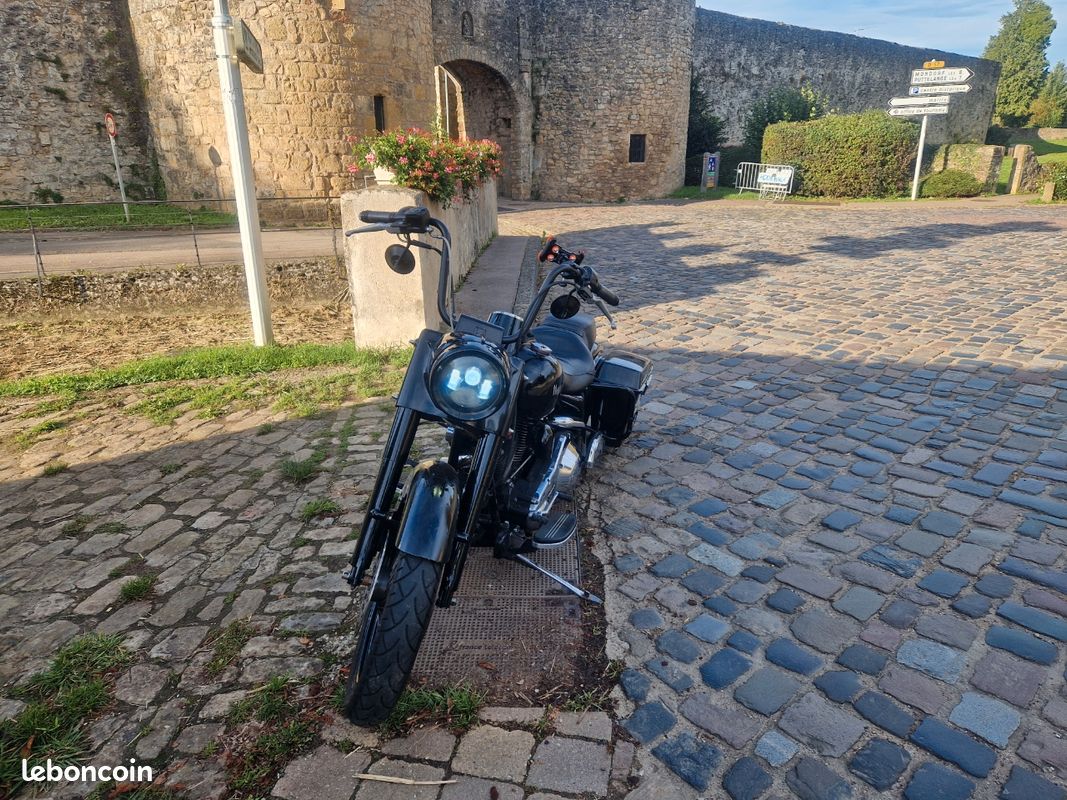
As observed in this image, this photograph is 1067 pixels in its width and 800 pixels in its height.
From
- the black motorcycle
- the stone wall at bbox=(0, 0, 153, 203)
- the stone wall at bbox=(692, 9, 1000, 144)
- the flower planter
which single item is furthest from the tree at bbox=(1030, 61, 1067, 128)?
the black motorcycle

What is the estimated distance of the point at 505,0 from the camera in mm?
22859

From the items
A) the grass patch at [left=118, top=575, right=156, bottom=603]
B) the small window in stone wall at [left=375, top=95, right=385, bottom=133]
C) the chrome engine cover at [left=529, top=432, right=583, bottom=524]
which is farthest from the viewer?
the small window in stone wall at [left=375, top=95, right=385, bottom=133]

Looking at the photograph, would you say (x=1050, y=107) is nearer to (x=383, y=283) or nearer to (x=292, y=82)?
(x=292, y=82)

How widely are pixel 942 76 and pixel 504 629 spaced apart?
24.5 meters

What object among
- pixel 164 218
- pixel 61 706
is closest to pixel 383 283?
pixel 61 706

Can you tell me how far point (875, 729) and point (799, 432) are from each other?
9.07 ft

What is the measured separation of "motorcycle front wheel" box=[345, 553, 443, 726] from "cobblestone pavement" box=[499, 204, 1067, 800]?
812 millimetres

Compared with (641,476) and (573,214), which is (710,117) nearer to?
(573,214)

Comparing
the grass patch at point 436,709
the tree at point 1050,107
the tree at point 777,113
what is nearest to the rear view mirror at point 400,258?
the grass patch at point 436,709

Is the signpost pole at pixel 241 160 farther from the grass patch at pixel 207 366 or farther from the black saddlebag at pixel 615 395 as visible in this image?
the black saddlebag at pixel 615 395

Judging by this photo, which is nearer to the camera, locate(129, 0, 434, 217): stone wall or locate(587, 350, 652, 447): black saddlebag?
locate(587, 350, 652, 447): black saddlebag

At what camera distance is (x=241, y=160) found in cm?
665

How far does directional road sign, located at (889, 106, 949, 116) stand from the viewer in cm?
2089

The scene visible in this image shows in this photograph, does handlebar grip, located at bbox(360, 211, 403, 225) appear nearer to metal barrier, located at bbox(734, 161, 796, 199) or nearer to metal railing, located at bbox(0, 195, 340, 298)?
metal railing, located at bbox(0, 195, 340, 298)
